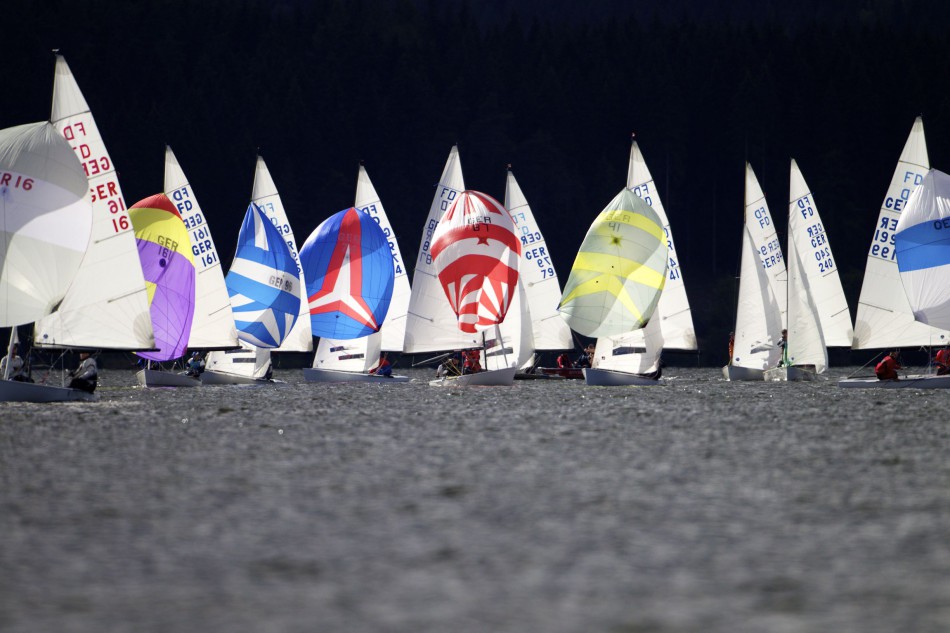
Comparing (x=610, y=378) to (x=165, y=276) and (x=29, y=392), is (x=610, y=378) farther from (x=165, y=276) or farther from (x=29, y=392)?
(x=29, y=392)

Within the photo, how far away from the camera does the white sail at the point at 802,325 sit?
42.8m

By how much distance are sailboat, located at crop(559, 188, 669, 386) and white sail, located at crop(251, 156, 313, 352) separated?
9.54 m

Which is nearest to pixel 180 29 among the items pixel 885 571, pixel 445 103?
pixel 445 103

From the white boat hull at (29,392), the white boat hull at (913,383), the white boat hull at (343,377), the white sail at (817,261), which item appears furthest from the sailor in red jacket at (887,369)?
the white boat hull at (29,392)

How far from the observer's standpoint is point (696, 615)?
8820 mm

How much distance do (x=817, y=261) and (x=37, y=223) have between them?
89.0 ft

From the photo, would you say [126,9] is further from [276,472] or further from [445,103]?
[276,472]

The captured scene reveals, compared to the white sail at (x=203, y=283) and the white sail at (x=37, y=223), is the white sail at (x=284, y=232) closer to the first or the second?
the white sail at (x=203, y=283)

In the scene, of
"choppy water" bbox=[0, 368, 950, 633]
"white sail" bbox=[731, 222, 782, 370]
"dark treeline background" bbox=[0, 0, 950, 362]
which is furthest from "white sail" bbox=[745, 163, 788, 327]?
"dark treeline background" bbox=[0, 0, 950, 362]

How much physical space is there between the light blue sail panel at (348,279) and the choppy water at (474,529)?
67.4 feet

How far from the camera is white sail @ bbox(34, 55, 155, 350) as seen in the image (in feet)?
103

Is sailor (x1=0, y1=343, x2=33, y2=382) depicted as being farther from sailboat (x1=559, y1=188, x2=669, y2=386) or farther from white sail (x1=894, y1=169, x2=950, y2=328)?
white sail (x1=894, y1=169, x2=950, y2=328)

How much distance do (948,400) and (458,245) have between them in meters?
14.8

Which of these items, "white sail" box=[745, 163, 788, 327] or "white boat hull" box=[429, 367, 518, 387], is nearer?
"white boat hull" box=[429, 367, 518, 387]
